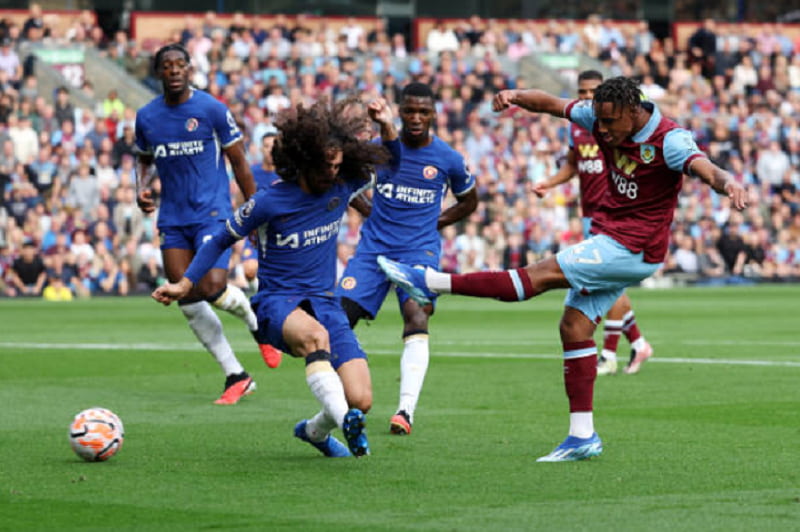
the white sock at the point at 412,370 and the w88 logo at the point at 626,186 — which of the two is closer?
the w88 logo at the point at 626,186

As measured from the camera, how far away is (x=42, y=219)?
29422 mm

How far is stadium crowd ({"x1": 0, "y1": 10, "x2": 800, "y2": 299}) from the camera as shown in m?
30.0

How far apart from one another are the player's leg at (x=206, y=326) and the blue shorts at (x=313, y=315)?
10.5ft

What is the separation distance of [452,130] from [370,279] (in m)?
24.9

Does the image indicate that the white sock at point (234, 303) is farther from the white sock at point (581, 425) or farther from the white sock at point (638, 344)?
the white sock at point (581, 425)

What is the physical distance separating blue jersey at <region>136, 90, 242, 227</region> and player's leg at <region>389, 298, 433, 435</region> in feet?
7.97

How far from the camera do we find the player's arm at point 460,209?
→ 1149cm

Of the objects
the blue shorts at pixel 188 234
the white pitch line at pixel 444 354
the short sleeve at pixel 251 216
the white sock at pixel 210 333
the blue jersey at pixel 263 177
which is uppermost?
the short sleeve at pixel 251 216

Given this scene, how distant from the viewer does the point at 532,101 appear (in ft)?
30.0

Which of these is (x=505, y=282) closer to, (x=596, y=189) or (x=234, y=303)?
(x=234, y=303)

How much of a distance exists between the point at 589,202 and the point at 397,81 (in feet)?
73.0

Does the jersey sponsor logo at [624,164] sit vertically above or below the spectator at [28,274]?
above

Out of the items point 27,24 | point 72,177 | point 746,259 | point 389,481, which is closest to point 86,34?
point 27,24

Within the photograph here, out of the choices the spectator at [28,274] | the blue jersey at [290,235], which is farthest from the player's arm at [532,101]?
the spectator at [28,274]
